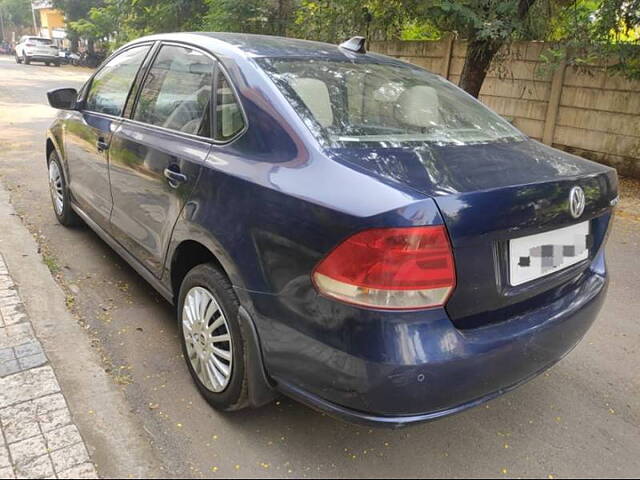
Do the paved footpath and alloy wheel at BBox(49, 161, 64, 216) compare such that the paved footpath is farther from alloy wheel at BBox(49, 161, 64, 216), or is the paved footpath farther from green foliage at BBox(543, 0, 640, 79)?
green foliage at BBox(543, 0, 640, 79)

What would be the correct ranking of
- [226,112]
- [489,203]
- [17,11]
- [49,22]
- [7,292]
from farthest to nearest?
[17,11] → [49,22] → [7,292] → [226,112] → [489,203]

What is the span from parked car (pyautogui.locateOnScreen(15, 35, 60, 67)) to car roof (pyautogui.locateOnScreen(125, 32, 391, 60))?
113ft

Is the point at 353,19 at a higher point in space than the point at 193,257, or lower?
higher

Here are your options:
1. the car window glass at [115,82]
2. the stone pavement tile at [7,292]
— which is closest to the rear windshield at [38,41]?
the car window glass at [115,82]

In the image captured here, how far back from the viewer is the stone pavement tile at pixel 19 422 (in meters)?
2.26

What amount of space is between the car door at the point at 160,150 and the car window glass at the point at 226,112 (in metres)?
0.08

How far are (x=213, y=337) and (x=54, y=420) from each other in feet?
2.44

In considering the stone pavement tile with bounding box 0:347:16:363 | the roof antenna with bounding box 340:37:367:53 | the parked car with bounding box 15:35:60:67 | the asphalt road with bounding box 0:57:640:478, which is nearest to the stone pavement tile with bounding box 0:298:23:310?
the asphalt road with bounding box 0:57:640:478

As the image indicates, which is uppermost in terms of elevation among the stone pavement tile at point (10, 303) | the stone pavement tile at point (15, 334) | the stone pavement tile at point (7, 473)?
the stone pavement tile at point (7, 473)

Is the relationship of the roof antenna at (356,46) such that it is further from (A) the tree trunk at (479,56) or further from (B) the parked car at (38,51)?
(B) the parked car at (38,51)

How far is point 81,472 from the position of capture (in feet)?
6.79

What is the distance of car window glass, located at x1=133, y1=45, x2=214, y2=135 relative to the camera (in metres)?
2.77

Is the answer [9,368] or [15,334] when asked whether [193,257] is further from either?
[15,334]

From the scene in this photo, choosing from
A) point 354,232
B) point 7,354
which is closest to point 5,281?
point 7,354
